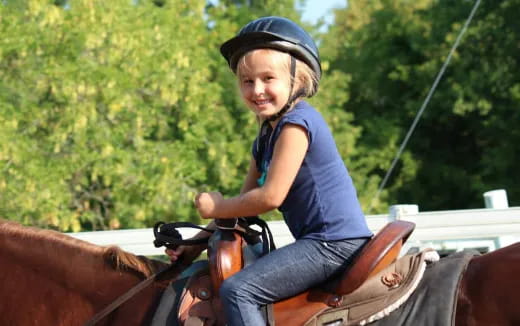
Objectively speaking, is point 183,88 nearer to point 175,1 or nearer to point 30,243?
point 175,1

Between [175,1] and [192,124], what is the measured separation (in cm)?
258

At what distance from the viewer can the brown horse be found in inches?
142

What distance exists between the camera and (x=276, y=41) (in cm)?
331

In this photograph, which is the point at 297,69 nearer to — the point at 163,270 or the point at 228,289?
the point at 228,289

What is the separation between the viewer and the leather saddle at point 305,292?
324cm

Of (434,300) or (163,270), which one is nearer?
(434,300)

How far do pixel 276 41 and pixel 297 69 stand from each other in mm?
147

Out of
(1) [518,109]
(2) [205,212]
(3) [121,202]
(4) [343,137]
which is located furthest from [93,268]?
(1) [518,109]

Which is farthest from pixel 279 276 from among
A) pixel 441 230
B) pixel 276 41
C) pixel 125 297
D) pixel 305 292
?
pixel 441 230

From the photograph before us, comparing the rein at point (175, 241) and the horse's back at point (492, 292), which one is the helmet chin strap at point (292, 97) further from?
the horse's back at point (492, 292)

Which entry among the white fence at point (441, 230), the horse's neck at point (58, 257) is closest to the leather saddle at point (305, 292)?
the horse's neck at point (58, 257)

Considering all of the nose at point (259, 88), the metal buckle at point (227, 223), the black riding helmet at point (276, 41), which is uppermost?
the black riding helmet at point (276, 41)

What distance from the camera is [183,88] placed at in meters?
12.2

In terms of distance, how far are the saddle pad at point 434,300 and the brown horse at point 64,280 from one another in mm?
1054
